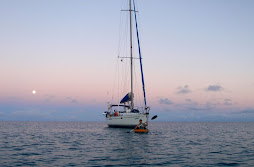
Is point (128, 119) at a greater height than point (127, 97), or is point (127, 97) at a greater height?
point (127, 97)

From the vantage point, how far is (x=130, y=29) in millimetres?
54625

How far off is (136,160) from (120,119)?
31976 millimetres

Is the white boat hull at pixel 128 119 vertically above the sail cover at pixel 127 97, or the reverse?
the sail cover at pixel 127 97

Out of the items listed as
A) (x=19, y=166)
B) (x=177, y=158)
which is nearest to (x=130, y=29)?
(x=177, y=158)

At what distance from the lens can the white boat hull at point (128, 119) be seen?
45.5 m

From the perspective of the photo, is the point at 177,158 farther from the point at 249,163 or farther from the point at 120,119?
the point at 120,119

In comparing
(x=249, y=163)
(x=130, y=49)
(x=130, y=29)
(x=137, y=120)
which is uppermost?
(x=130, y=29)

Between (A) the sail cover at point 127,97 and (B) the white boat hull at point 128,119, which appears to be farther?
(A) the sail cover at point 127,97

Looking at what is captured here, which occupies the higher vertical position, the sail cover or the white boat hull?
the sail cover

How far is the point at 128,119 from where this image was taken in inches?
1906

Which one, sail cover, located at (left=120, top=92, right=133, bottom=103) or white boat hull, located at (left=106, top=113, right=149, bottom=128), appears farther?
sail cover, located at (left=120, top=92, right=133, bottom=103)

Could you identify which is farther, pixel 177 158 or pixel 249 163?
pixel 177 158

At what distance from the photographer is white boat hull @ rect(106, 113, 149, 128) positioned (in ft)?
→ 149

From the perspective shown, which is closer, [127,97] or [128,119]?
[128,119]
